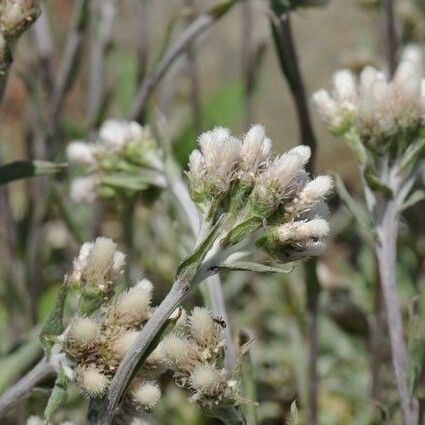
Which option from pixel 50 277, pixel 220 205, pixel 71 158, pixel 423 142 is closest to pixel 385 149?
pixel 423 142

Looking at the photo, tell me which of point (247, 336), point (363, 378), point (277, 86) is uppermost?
point (277, 86)

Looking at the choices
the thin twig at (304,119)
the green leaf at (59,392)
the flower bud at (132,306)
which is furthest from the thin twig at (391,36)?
the green leaf at (59,392)

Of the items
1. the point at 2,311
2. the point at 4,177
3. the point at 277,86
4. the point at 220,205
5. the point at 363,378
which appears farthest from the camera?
the point at 277,86

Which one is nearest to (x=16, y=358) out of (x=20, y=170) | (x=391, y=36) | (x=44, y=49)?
(x=20, y=170)

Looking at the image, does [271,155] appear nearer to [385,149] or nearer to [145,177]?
[385,149]

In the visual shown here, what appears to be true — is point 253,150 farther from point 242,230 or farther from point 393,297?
point 393,297

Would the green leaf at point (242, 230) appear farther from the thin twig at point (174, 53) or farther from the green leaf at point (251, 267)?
the thin twig at point (174, 53)

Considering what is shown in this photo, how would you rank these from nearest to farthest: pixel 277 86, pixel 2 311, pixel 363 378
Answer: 1. pixel 363 378
2. pixel 2 311
3. pixel 277 86
